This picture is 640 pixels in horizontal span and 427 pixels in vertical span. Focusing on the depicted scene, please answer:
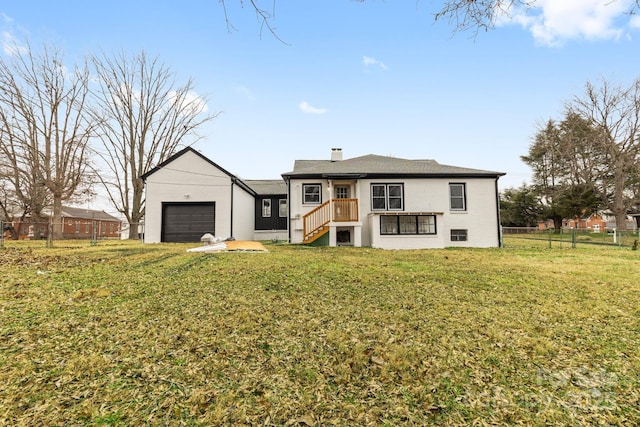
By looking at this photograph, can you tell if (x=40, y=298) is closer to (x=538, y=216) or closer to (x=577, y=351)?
(x=577, y=351)

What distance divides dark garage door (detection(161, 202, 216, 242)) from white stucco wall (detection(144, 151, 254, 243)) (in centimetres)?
26

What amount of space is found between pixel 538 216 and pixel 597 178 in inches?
287

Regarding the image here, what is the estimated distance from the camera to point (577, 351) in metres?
2.84

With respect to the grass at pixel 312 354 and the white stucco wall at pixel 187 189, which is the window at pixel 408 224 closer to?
the white stucco wall at pixel 187 189

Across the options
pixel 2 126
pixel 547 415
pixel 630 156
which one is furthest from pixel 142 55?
pixel 630 156

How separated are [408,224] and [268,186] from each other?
38.5 feet

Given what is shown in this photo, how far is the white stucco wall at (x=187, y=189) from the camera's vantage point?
1498 cm

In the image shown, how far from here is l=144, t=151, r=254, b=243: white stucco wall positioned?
14977 millimetres

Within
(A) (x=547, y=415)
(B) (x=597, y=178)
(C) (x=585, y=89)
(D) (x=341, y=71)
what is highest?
(C) (x=585, y=89)

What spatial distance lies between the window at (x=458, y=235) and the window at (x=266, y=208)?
11.6m

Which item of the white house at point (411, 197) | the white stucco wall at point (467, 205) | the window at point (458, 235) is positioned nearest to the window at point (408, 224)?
the white house at point (411, 197)

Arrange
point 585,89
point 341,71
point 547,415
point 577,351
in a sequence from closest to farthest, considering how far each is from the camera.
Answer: point 547,415
point 577,351
point 341,71
point 585,89

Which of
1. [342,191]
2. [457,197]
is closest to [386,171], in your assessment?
[342,191]

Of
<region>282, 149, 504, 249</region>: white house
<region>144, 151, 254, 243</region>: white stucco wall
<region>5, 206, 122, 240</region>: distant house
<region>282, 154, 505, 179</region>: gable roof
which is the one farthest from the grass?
<region>5, 206, 122, 240</region>: distant house
